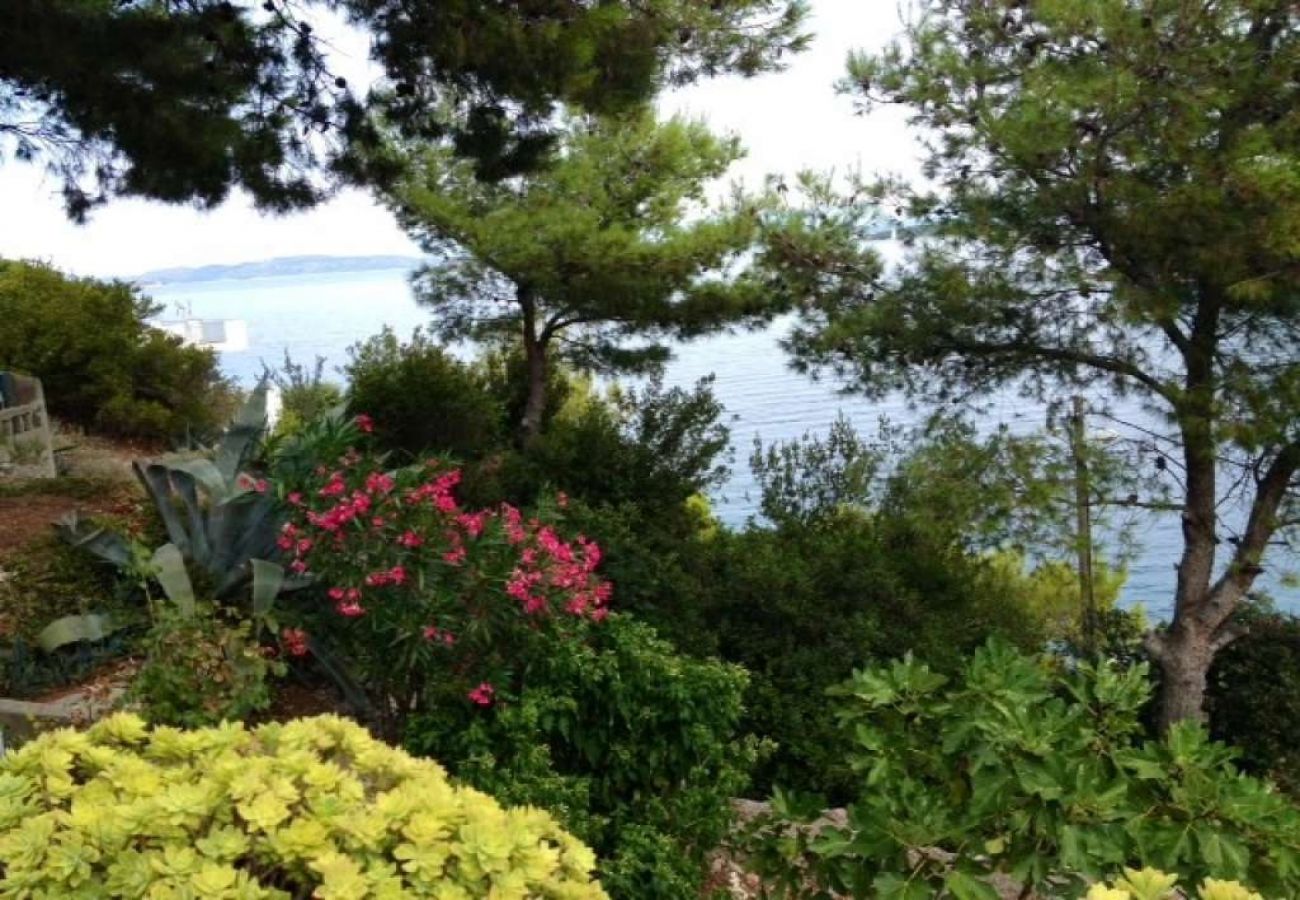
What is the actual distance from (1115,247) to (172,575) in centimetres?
582

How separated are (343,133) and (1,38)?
1.84 m

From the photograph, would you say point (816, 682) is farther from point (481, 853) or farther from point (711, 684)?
point (481, 853)

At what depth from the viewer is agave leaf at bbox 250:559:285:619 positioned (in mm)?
3969

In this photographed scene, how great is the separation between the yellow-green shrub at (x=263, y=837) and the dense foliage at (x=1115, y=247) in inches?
226

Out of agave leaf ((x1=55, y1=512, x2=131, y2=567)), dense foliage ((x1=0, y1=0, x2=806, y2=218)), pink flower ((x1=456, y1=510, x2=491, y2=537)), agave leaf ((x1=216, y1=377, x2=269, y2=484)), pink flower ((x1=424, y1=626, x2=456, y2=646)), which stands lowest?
pink flower ((x1=424, y1=626, x2=456, y2=646))

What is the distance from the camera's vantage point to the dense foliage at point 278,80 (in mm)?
5027

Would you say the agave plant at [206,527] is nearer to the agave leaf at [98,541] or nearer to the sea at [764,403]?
the agave leaf at [98,541]

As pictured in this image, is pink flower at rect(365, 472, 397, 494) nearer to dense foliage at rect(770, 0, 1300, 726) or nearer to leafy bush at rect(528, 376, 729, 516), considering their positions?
leafy bush at rect(528, 376, 729, 516)

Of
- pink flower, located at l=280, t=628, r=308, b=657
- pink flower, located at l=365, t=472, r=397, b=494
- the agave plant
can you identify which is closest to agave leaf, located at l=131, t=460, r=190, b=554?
the agave plant

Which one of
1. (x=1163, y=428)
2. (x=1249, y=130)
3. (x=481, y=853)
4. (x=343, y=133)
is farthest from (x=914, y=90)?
(x=481, y=853)

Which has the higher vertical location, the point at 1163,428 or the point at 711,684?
the point at 1163,428

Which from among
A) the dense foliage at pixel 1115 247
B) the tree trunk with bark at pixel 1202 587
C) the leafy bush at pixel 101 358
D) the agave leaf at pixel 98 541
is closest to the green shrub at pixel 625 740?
the agave leaf at pixel 98 541

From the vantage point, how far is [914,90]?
7520 mm

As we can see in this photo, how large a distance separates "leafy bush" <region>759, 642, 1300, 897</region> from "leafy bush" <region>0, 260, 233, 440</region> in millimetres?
9951
